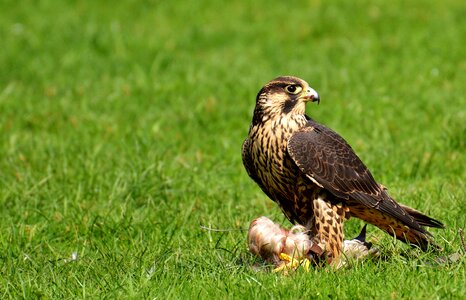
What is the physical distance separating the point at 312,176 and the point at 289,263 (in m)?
0.48

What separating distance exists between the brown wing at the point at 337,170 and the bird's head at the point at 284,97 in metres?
0.14

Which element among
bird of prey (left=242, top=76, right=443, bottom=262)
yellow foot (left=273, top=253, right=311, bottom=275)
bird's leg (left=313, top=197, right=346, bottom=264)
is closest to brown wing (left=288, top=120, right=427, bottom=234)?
bird of prey (left=242, top=76, right=443, bottom=262)

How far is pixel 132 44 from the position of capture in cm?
1131

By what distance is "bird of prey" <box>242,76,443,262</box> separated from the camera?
5238 millimetres

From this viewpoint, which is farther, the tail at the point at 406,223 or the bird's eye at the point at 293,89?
the bird's eye at the point at 293,89

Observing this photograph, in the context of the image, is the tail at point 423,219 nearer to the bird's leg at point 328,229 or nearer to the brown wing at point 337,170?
the brown wing at point 337,170

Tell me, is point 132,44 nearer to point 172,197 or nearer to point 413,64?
point 413,64

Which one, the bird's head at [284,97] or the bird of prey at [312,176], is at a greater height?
the bird's head at [284,97]

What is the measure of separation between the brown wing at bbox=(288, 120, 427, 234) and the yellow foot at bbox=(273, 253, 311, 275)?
426mm

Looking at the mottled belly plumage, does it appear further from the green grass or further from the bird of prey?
the green grass

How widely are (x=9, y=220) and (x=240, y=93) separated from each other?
11.7 ft

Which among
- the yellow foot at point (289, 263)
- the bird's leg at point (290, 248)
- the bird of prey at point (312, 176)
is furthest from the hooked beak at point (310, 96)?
the yellow foot at point (289, 263)

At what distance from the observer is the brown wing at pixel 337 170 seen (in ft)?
17.1

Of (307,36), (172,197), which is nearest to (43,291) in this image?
(172,197)
